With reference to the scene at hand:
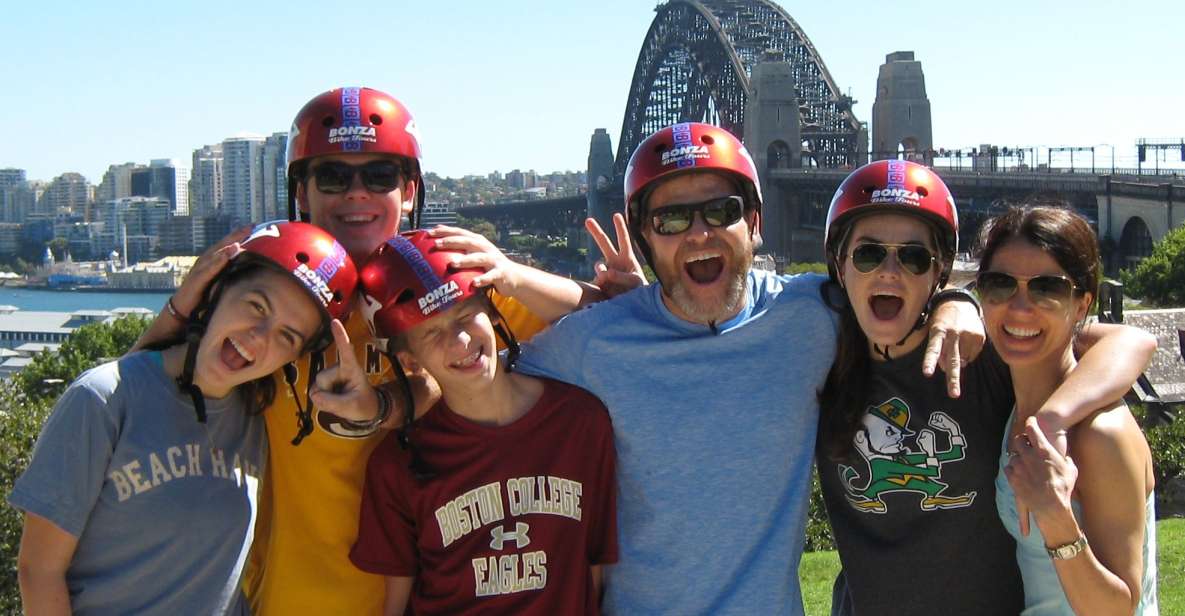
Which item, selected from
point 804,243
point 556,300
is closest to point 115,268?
point 804,243

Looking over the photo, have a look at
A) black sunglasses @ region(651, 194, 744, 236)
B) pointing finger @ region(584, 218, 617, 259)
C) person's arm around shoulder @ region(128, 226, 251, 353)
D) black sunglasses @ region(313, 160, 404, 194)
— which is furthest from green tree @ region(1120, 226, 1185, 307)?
person's arm around shoulder @ region(128, 226, 251, 353)

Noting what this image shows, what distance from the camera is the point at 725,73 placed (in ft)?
349

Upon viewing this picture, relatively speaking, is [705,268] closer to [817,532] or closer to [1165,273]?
[817,532]

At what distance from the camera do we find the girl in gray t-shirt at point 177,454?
405 centimetres

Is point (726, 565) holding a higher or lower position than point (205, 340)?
lower

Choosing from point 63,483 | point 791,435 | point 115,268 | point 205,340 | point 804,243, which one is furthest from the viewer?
point 115,268

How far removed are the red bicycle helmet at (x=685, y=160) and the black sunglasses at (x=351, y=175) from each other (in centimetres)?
98

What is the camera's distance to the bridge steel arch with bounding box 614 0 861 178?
9719 cm

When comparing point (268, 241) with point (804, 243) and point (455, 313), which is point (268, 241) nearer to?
point (455, 313)

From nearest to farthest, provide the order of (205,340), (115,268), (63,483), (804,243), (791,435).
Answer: (63,483) < (205,340) < (791,435) < (804,243) < (115,268)

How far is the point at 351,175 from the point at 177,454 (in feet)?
4.36

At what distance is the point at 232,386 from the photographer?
4.33 m

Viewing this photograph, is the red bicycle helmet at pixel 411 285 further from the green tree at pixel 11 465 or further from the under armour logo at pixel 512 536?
the green tree at pixel 11 465

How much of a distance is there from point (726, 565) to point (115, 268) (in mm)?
198234
